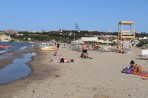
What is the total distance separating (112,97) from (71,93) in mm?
1609

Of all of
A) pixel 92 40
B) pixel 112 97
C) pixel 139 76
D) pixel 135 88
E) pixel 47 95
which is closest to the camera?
pixel 112 97

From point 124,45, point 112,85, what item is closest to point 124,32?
point 124,45

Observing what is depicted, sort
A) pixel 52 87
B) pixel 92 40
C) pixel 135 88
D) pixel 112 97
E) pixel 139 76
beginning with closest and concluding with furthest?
pixel 112 97
pixel 135 88
pixel 52 87
pixel 139 76
pixel 92 40

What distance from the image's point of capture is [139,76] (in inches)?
657

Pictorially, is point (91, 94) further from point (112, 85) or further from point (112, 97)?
point (112, 85)

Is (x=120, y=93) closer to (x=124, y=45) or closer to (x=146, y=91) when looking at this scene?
(x=146, y=91)

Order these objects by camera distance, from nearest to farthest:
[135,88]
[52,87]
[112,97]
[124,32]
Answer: [112,97]
[135,88]
[52,87]
[124,32]

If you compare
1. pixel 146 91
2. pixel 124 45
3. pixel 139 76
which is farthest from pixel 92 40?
pixel 146 91

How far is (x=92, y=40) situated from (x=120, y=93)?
65.6m

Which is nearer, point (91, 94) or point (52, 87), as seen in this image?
point (91, 94)

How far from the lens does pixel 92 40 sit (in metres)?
76.7

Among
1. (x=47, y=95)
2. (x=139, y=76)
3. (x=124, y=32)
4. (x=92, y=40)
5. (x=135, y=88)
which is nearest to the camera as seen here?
(x=47, y=95)

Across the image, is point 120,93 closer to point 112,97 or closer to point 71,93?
point 112,97

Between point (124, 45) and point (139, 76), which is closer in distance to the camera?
point (139, 76)
